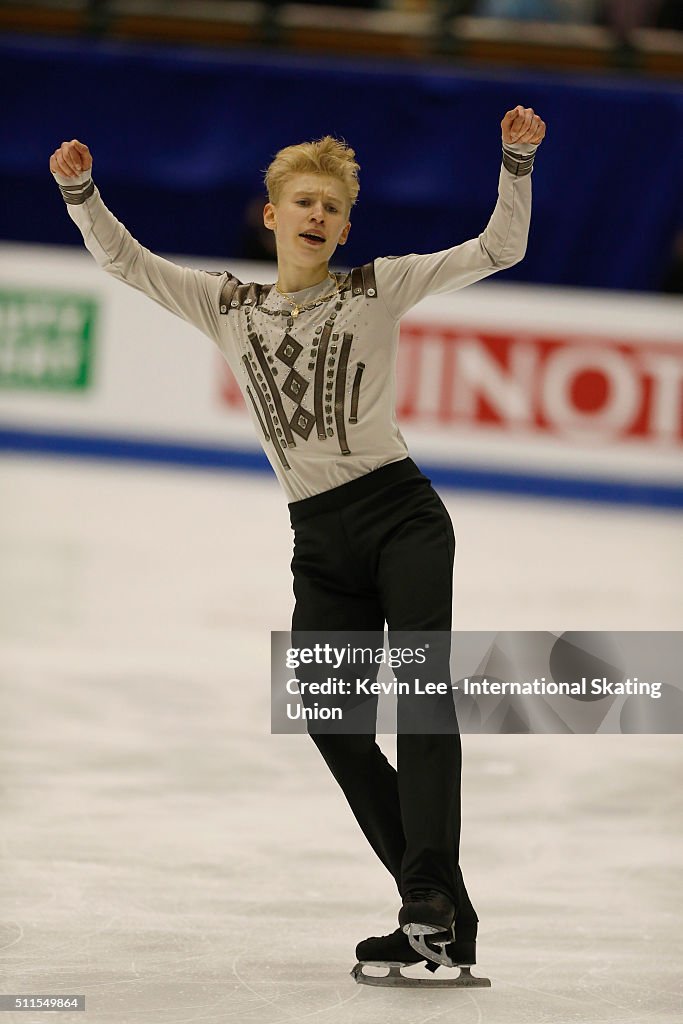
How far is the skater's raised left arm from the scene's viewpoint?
9.05 feet

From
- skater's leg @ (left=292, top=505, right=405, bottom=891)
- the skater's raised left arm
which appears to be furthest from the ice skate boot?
the skater's raised left arm

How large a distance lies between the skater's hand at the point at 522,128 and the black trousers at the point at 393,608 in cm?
62

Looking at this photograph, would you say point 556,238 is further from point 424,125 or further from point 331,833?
point 331,833

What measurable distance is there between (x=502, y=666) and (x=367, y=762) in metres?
0.75

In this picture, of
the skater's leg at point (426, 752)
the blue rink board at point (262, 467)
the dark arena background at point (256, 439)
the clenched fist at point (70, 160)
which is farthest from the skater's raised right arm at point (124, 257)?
the blue rink board at point (262, 467)

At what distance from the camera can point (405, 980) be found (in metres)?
2.87

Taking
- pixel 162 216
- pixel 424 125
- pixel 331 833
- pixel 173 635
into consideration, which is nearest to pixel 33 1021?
pixel 331 833

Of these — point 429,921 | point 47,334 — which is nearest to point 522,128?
point 429,921

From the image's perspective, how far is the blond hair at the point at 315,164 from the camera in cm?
293

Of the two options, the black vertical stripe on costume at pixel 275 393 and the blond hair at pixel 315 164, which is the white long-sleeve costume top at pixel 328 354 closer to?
the black vertical stripe on costume at pixel 275 393

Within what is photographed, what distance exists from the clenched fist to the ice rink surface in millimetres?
1437

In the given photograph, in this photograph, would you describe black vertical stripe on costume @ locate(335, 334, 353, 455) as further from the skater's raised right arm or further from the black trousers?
the skater's raised right arm

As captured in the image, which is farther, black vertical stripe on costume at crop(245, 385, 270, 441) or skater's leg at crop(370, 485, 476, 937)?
black vertical stripe on costume at crop(245, 385, 270, 441)

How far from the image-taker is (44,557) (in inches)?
277
